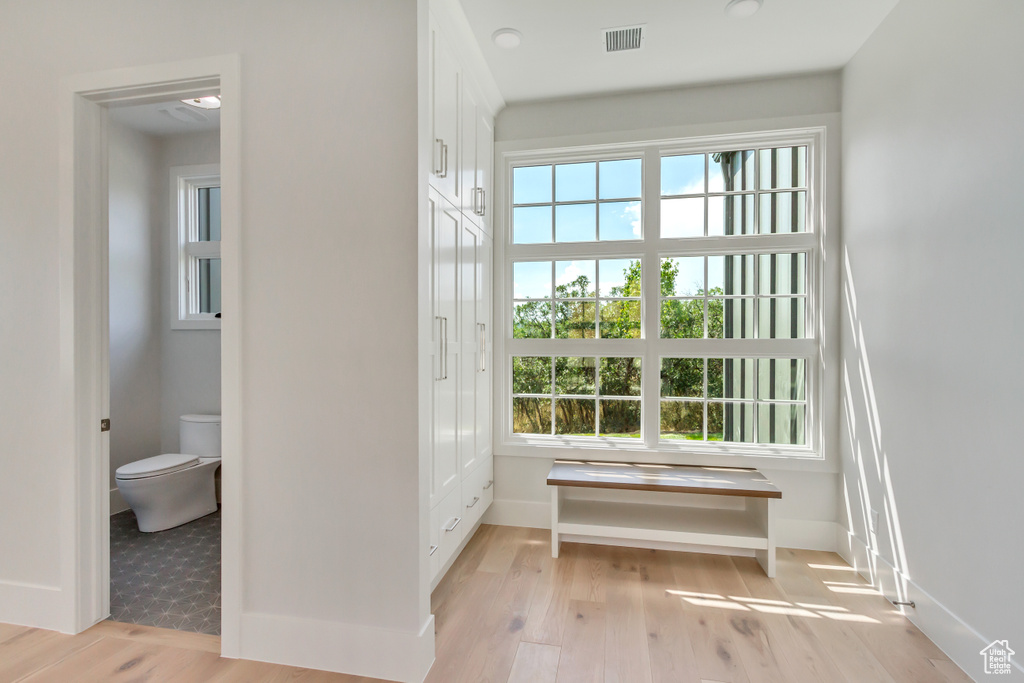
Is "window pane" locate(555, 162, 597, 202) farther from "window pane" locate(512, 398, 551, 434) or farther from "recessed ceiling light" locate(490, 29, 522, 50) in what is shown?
"window pane" locate(512, 398, 551, 434)

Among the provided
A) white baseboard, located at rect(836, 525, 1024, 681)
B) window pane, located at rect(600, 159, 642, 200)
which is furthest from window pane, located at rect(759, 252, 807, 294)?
white baseboard, located at rect(836, 525, 1024, 681)

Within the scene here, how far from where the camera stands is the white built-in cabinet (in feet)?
6.66

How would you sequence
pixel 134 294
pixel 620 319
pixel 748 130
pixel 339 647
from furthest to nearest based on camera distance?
pixel 134 294, pixel 620 319, pixel 748 130, pixel 339 647

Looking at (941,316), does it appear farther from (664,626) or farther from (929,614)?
(664,626)

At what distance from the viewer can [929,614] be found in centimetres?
188

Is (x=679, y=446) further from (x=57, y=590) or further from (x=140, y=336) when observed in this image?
(x=140, y=336)

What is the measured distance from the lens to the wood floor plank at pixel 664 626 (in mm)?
1690

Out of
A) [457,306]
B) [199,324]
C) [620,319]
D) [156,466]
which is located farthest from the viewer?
[199,324]

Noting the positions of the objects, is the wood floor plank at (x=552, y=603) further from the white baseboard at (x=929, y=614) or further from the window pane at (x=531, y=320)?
the white baseboard at (x=929, y=614)

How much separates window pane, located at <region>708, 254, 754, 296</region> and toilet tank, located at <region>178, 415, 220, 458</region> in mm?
3263

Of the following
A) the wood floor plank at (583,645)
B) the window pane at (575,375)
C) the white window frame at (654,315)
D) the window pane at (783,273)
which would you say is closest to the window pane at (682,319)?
the white window frame at (654,315)

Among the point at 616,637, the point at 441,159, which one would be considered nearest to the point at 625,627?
the point at 616,637

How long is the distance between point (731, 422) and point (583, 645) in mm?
1612

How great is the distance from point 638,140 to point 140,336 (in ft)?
11.6
